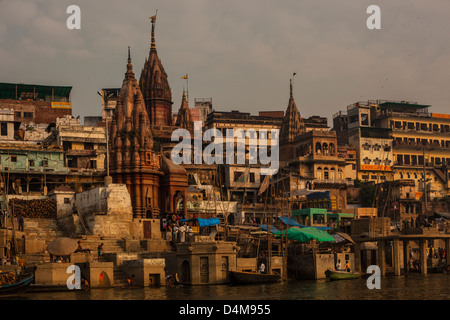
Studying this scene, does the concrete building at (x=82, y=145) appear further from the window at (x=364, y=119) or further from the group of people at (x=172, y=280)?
the window at (x=364, y=119)

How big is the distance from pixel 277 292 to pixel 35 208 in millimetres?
23429

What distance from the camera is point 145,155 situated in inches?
2066

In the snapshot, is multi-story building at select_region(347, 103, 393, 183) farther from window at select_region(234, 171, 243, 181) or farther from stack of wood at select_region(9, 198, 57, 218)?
stack of wood at select_region(9, 198, 57, 218)

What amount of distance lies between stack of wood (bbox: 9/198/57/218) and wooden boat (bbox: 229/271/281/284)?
18.6m

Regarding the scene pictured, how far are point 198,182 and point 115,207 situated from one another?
81.3 feet

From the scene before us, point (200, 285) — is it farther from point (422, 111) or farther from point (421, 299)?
point (422, 111)

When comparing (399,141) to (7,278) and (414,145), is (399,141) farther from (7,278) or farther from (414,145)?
(7,278)

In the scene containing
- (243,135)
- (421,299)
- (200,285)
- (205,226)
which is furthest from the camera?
(243,135)

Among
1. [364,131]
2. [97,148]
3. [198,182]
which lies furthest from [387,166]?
[97,148]

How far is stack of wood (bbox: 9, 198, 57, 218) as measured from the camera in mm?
50653

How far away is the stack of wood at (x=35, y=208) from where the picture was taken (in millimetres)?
50653

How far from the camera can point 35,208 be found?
5116 cm

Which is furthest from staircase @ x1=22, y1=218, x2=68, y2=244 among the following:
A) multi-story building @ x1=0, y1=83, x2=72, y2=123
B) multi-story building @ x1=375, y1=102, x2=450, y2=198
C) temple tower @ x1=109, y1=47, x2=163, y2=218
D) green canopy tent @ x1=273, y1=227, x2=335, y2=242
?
multi-story building @ x1=375, y1=102, x2=450, y2=198

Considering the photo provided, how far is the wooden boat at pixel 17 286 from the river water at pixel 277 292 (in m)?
0.35
